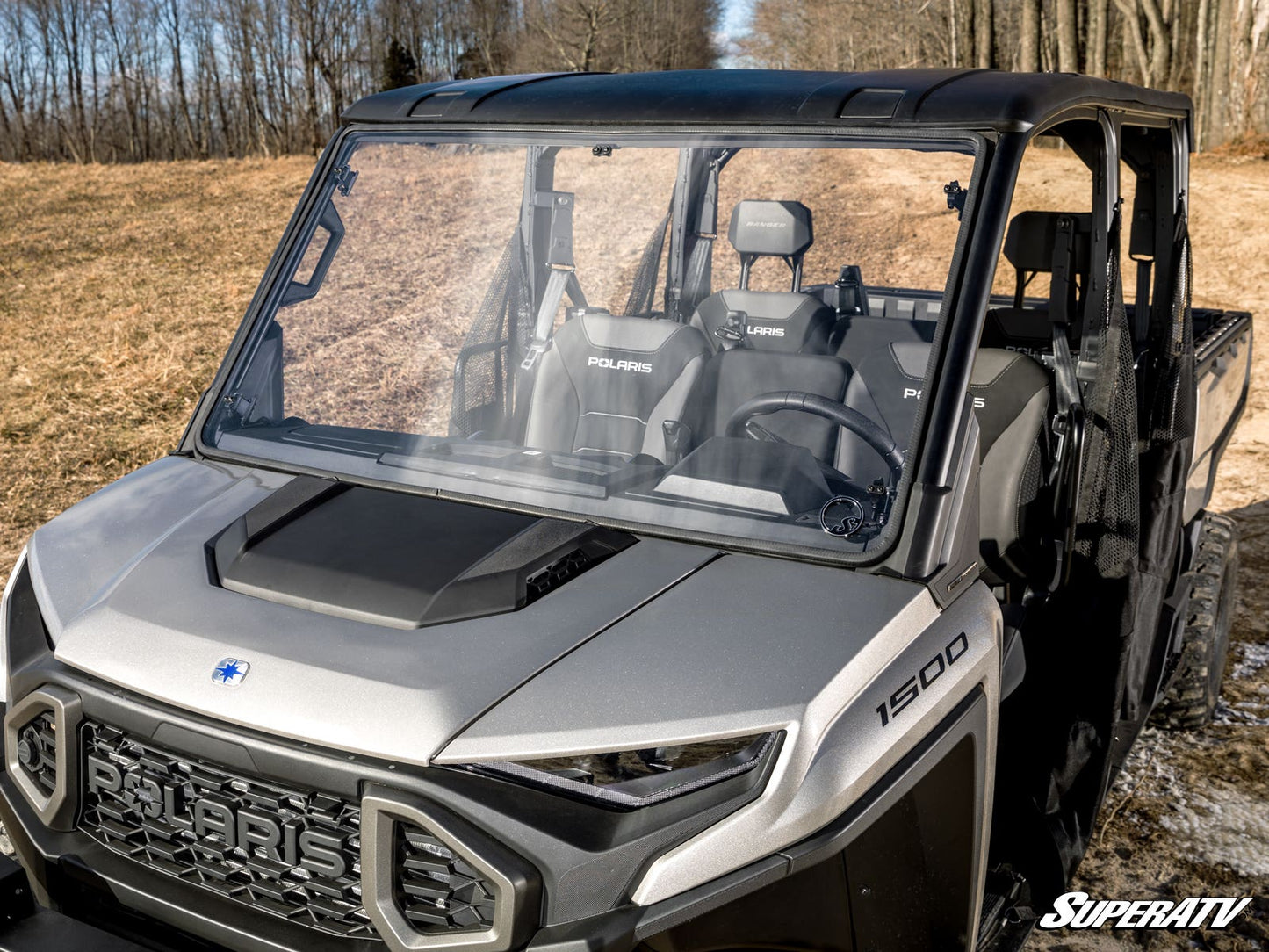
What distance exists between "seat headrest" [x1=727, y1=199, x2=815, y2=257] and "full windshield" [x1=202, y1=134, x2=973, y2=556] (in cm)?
1

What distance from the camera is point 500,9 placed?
58062mm

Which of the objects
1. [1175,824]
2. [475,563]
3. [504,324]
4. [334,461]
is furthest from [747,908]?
[1175,824]

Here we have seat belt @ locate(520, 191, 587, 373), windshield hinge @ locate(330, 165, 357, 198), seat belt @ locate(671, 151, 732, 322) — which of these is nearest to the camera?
windshield hinge @ locate(330, 165, 357, 198)

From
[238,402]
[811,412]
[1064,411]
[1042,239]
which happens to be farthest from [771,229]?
[238,402]

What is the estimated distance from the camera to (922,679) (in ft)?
6.64

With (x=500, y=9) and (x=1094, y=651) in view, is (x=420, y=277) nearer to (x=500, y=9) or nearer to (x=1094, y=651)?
(x=1094, y=651)

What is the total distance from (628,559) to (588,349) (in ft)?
2.80

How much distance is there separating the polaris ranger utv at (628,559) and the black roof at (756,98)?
0.01 meters

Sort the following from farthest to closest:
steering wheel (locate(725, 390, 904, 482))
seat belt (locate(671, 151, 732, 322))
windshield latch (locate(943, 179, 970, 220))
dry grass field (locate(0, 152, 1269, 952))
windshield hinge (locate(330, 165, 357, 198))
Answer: seat belt (locate(671, 151, 732, 322)) < dry grass field (locate(0, 152, 1269, 952)) < windshield hinge (locate(330, 165, 357, 198)) < steering wheel (locate(725, 390, 904, 482)) < windshield latch (locate(943, 179, 970, 220))

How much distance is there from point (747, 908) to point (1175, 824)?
2.29 meters

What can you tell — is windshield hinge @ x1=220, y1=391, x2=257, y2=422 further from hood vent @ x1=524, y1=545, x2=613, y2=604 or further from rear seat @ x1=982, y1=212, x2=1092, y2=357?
rear seat @ x1=982, y1=212, x2=1092, y2=357

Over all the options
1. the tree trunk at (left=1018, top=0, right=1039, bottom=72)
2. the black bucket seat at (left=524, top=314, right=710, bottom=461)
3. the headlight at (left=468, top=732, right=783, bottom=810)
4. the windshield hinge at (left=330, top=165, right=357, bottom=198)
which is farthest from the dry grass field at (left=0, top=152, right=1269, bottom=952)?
the tree trunk at (left=1018, top=0, right=1039, bottom=72)

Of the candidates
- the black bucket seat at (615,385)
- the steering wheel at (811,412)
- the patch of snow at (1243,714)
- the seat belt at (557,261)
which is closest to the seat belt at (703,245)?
the seat belt at (557,261)

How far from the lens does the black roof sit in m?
2.37
